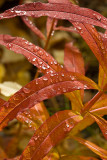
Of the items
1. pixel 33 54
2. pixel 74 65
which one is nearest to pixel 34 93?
pixel 33 54

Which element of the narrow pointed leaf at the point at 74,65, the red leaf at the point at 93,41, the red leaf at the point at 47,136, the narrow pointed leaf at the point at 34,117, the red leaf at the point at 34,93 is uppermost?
the red leaf at the point at 93,41

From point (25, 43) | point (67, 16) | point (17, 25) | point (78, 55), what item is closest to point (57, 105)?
point (17, 25)

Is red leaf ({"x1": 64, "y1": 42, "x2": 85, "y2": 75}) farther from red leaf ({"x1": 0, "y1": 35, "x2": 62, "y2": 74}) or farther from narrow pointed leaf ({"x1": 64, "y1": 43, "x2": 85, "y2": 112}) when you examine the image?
red leaf ({"x1": 0, "y1": 35, "x2": 62, "y2": 74})

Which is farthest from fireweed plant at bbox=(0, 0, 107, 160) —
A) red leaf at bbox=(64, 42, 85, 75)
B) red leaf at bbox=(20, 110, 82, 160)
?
red leaf at bbox=(64, 42, 85, 75)

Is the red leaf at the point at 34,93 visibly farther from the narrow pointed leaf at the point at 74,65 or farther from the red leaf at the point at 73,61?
the red leaf at the point at 73,61

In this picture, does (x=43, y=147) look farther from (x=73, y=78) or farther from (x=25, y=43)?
(x=25, y=43)

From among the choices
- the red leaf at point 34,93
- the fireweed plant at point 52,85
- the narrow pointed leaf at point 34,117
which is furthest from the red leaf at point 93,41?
the narrow pointed leaf at point 34,117

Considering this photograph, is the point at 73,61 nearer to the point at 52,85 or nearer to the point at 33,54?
the point at 33,54
